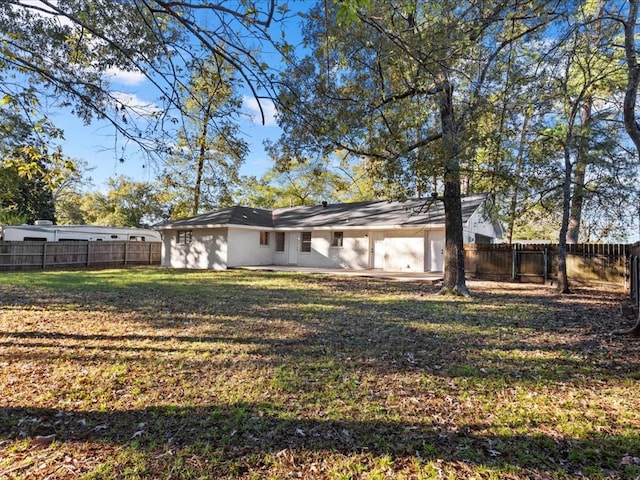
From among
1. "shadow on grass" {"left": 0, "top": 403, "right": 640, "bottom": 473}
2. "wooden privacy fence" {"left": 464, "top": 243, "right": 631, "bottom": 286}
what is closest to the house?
"wooden privacy fence" {"left": 464, "top": 243, "right": 631, "bottom": 286}

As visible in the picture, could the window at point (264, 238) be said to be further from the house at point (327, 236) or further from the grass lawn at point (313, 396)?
the grass lawn at point (313, 396)

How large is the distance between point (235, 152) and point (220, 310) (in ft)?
13.1

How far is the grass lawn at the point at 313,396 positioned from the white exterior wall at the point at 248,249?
1216cm

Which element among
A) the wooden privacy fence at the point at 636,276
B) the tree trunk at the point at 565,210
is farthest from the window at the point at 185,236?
the wooden privacy fence at the point at 636,276

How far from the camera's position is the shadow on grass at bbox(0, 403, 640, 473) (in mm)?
2666

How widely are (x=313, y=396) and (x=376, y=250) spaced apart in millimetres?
15617

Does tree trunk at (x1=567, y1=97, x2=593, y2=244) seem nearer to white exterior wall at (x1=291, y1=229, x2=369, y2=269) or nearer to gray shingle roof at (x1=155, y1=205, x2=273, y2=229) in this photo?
white exterior wall at (x1=291, y1=229, x2=369, y2=269)

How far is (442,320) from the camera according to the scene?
7160 mm

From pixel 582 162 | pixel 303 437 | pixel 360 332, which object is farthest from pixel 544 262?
pixel 303 437

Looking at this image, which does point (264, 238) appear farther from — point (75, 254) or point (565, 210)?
point (565, 210)

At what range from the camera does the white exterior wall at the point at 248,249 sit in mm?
19500

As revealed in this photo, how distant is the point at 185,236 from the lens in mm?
21000

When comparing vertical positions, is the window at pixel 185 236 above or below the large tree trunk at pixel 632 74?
below

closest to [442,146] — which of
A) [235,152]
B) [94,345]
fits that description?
[235,152]
